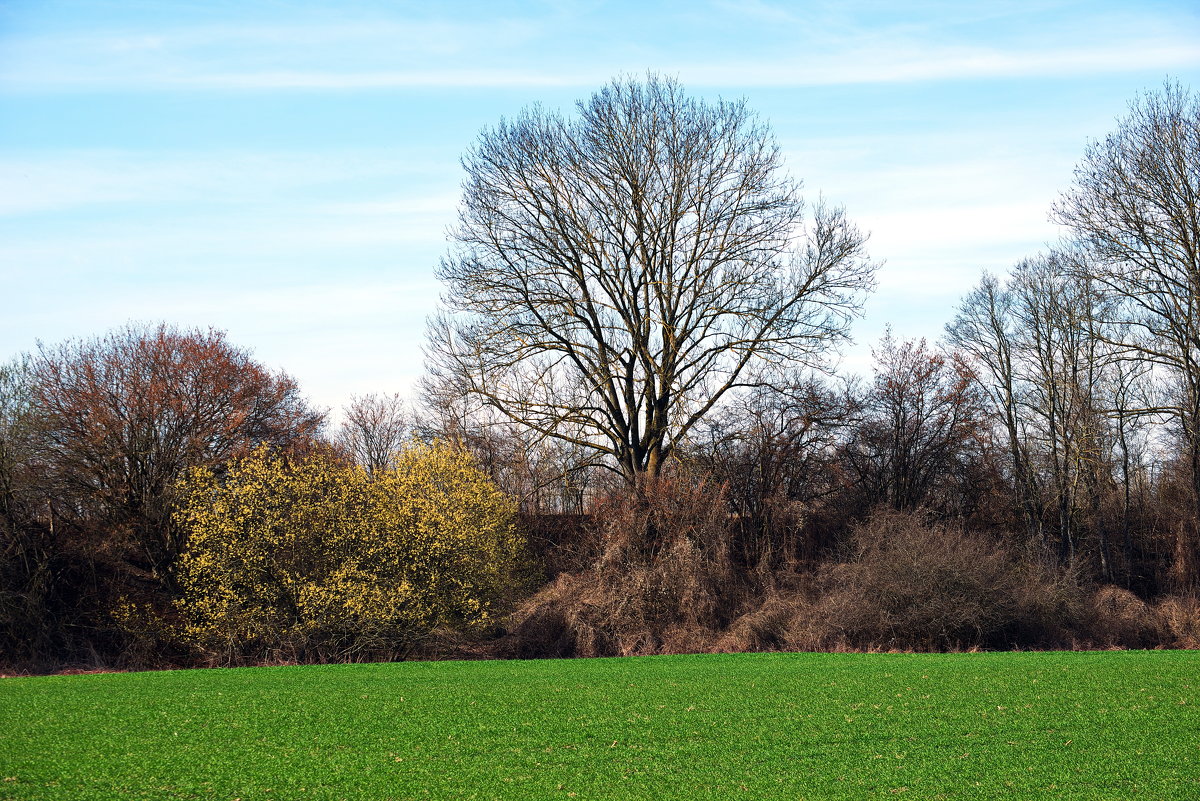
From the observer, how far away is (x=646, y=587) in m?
26.7

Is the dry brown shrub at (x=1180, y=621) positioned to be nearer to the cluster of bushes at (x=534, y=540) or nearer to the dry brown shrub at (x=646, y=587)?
the cluster of bushes at (x=534, y=540)

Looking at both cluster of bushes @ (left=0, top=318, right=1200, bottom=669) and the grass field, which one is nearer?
the grass field

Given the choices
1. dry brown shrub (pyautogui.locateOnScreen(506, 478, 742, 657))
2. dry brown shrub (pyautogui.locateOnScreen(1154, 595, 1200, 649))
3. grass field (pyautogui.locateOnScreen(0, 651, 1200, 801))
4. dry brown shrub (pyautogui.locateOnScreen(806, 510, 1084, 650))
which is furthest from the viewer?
dry brown shrub (pyautogui.locateOnScreen(1154, 595, 1200, 649))

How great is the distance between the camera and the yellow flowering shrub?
2409cm

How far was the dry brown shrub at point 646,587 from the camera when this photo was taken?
86.5 ft

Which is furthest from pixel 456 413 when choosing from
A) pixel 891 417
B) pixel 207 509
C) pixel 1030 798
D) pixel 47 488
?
pixel 1030 798

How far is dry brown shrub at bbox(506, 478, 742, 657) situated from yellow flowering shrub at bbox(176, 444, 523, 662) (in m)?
2.55

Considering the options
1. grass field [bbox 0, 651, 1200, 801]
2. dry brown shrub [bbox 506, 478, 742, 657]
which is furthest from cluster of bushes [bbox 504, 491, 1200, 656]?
grass field [bbox 0, 651, 1200, 801]

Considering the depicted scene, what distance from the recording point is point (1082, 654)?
2172cm

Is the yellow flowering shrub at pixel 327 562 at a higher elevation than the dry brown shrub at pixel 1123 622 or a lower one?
higher

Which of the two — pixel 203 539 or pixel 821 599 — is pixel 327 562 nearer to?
pixel 203 539

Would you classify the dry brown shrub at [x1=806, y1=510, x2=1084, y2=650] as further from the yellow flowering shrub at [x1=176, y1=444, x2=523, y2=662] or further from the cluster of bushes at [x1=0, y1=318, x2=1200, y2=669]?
the yellow flowering shrub at [x1=176, y1=444, x2=523, y2=662]

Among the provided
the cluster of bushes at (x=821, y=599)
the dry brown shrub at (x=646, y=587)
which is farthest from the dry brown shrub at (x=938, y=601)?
the dry brown shrub at (x=646, y=587)

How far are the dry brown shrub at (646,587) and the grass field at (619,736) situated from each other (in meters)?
7.84
